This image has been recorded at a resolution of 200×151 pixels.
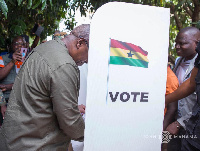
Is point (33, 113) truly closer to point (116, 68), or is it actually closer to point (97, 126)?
point (97, 126)

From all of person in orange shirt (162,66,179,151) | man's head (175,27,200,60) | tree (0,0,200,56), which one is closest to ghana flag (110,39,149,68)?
person in orange shirt (162,66,179,151)

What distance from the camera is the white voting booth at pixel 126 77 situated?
1497 millimetres

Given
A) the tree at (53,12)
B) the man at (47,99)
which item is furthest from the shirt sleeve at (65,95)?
the tree at (53,12)

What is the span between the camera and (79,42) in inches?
62.1

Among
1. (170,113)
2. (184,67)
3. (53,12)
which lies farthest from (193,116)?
(53,12)

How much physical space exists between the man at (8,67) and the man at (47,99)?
1.82 meters

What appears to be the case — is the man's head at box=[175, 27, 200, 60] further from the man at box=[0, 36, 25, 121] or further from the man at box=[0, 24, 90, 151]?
the man at box=[0, 36, 25, 121]

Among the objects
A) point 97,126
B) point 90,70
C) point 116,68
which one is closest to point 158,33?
point 116,68

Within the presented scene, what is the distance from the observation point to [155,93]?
5.58ft

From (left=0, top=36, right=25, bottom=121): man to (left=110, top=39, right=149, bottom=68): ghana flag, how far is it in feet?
6.91

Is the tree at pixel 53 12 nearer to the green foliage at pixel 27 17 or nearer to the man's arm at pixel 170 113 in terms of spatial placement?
the green foliage at pixel 27 17

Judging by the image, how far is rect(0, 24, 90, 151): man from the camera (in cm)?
144

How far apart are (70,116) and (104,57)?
41 centimetres

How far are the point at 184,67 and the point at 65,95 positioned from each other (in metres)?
1.57
